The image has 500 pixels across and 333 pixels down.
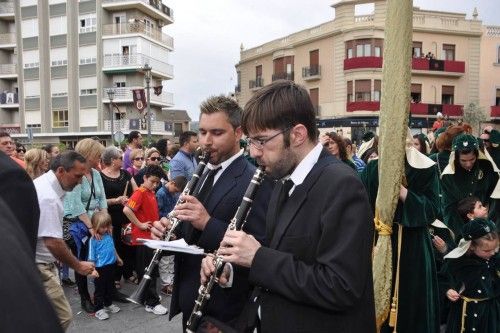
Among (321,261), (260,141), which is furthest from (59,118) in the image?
(321,261)

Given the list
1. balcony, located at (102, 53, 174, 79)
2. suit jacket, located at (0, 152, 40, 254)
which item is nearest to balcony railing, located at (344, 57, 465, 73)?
balcony, located at (102, 53, 174, 79)

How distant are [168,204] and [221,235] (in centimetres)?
418

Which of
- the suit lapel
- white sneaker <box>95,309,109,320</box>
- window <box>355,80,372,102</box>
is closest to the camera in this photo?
the suit lapel

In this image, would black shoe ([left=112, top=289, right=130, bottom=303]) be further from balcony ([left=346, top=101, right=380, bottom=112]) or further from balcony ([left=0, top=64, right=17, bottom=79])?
balcony ([left=0, top=64, right=17, bottom=79])

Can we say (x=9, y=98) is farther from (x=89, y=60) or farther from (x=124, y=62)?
(x=124, y=62)

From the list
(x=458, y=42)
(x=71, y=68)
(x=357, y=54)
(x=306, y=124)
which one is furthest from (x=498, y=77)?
(x=306, y=124)

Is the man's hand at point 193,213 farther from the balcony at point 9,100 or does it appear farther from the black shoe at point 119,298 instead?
the balcony at point 9,100

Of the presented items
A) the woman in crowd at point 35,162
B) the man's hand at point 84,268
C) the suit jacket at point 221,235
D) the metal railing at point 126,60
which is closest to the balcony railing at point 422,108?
the metal railing at point 126,60

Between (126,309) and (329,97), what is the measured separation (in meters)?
33.3

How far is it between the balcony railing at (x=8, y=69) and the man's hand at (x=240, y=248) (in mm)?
44935

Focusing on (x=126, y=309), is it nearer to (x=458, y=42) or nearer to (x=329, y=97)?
(x=329, y=97)

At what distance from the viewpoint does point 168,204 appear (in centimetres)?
671

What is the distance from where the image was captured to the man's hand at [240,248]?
1900mm

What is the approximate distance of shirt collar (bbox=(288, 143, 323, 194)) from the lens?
196 cm
